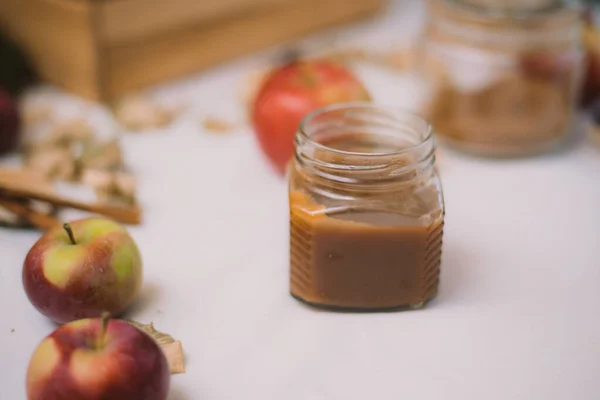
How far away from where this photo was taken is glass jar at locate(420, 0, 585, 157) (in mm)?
Answer: 954

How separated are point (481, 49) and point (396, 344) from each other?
0.52m

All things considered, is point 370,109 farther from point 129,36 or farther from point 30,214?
point 129,36

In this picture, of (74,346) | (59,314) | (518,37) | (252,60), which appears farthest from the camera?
(252,60)

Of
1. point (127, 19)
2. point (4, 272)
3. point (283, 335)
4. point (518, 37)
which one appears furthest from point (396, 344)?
point (127, 19)

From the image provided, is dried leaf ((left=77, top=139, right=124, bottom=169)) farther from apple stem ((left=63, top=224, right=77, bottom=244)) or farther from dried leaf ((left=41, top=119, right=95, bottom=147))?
apple stem ((left=63, top=224, right=77, bottom=244))

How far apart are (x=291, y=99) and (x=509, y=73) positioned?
1.06 ft

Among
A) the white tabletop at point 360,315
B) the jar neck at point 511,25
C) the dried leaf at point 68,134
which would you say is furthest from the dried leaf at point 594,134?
the dried leaf at point 68,134

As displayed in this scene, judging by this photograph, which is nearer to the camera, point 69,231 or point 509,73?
point 69,231

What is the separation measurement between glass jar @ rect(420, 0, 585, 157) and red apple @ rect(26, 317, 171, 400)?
618mm

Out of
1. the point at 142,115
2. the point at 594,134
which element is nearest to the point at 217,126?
the point at 142,115

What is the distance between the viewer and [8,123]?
96 cm

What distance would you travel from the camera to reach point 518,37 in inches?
37.5

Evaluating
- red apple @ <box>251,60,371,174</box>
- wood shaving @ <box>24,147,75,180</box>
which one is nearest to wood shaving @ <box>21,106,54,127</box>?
wood shaving @ <box>24,147,75,180</box>

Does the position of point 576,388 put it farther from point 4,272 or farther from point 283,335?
point 4,272
